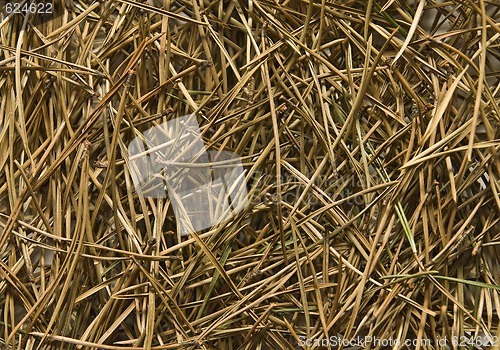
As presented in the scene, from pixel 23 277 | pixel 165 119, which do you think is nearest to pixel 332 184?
pixel 165 119

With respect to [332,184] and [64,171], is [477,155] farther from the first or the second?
[64,171]

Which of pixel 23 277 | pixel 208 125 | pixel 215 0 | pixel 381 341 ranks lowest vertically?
pixel 381 341

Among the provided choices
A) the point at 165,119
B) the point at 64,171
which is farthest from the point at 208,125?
the point at 64,171

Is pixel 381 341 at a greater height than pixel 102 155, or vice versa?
pixel 102 155

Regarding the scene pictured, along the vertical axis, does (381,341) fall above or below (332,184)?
below

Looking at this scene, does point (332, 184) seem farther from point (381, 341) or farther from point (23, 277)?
point (23, 277)
